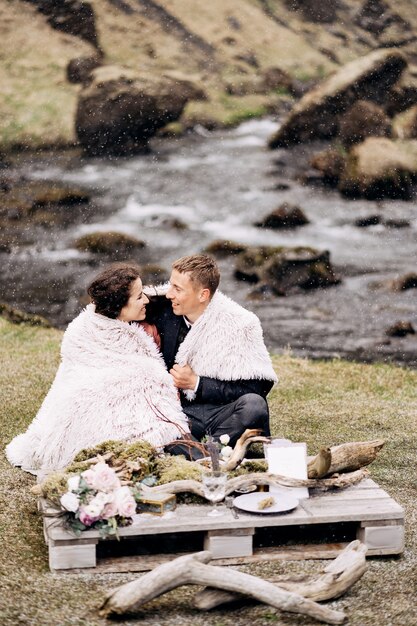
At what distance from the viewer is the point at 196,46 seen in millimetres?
15883

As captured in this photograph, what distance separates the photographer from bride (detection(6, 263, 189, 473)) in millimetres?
4824

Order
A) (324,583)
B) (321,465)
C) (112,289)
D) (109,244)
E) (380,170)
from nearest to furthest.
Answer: (324,583)
(321,465)
(112,289)
(109,244)
(380,170)

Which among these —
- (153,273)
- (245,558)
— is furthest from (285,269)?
(245,558)

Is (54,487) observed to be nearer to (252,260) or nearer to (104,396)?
(104,396)

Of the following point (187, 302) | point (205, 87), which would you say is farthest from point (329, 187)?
point (187, 302)

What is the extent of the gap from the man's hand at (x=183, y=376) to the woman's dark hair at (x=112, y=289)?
1.37ft

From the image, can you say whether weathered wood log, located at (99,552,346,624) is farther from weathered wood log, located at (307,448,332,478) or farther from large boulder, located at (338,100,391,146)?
large boulder, located at (338,100,391,146)

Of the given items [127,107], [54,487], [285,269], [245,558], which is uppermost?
[54,487]

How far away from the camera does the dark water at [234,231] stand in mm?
13344

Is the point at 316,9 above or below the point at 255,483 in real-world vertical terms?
below

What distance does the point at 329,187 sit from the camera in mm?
15227

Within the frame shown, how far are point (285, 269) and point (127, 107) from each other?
400 cm

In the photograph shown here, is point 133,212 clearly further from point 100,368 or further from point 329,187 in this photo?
point 100,368

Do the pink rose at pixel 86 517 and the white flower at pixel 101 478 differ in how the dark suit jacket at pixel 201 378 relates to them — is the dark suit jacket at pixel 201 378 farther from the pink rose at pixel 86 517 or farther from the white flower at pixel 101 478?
the pink rose at pixel 86 517
